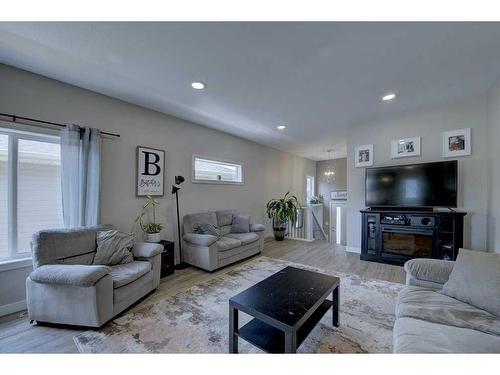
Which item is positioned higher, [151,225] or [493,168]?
[493,168]

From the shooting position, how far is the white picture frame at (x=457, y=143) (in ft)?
10.6

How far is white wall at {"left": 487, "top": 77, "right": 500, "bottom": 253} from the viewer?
2.71m

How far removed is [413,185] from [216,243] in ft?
11.2

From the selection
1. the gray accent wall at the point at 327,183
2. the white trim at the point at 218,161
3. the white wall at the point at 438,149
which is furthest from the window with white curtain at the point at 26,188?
the gray accent wall at the point at 327,183

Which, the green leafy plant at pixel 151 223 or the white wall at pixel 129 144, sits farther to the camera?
the green leafy plant at pixel 151 223

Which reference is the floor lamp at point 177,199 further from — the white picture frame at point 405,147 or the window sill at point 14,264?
the white picture frame at point 405,147

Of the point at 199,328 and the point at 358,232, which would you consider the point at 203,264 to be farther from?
the point at 358,232

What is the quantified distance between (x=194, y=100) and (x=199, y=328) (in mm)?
2847

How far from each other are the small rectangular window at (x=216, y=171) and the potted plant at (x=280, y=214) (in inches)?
52.0

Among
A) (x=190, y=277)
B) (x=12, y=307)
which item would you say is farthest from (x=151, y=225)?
(x=12, y=307)

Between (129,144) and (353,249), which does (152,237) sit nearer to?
(129,144)

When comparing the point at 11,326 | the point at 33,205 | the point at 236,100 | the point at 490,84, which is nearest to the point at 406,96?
the point at 490,84

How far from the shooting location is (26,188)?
2375 millimetres

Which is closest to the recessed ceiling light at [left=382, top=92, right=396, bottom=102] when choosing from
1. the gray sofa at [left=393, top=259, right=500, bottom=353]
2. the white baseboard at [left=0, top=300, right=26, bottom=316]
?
the gray sofa at [left=393, top=259, right=500, bottom=353]
